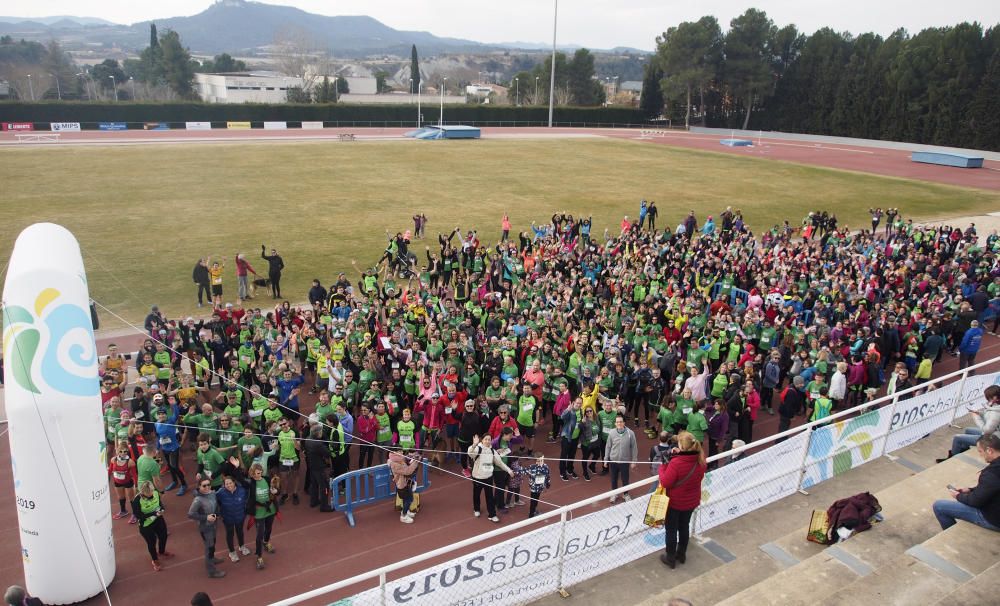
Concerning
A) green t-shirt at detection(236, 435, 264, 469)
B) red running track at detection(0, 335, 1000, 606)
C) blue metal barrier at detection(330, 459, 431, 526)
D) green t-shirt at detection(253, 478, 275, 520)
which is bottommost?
red running track at detection(0, 335, 1000, 606)

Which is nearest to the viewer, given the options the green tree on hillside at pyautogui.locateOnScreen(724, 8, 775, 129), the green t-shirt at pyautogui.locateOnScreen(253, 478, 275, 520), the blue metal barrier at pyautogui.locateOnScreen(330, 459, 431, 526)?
the green t-shirt at pyautogui.locateOnScreen(253, 478, 275, 520)

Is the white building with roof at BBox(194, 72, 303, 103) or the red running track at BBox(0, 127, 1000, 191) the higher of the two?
the white building with roof at BBox(194, 72, 303, 103)

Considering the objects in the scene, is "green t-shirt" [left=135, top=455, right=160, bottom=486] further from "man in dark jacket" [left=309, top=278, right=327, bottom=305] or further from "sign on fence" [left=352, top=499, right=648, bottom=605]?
"man in dark jacket" [left=309, top=278, right=327, bottom=305]

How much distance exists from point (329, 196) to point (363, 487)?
2676 centimetres

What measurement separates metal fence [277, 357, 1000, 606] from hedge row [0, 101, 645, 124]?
71.5 m

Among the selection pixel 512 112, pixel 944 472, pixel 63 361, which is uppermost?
pixel 512 112

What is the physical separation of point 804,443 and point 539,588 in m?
3.81

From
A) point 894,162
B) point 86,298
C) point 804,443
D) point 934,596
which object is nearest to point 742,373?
point 804,443

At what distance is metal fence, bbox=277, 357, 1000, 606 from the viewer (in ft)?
18.7

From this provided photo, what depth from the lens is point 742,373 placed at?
11023 millimetres

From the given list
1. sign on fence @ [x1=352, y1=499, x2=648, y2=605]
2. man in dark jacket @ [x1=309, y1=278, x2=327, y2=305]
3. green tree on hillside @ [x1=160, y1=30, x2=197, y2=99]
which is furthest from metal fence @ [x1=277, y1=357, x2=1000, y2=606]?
green tree on hillside @ [x1=160, y1=30, x2=197, y2=99]

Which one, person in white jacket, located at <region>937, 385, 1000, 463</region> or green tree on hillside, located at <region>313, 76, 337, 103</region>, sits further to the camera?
green tree on hillside, located at <region>313, 76, 337, 103</region>

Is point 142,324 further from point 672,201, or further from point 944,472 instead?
point 672,201

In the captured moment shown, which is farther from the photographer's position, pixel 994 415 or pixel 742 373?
pixel 742 373
